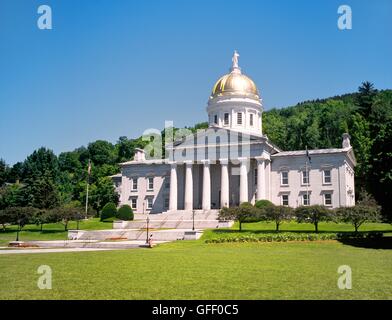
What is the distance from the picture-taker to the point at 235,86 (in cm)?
6694

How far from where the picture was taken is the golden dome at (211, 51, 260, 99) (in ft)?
219

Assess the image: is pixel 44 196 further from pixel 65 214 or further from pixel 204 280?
pixel 204 280

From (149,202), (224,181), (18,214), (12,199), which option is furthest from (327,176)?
(12,199)

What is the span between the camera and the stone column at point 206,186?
6109cm

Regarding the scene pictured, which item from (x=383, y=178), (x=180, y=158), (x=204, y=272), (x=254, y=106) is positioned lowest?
(x=204, y=272)

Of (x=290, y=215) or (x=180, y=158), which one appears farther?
(x=180, y=158)

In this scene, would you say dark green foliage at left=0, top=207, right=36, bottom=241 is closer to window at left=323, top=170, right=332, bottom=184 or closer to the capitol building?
the capitol building

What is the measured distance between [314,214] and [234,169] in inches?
970

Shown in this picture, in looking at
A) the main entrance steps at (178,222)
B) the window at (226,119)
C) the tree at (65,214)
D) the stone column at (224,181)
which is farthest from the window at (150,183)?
the tree at (65,214)

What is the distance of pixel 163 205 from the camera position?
68500 millimetres

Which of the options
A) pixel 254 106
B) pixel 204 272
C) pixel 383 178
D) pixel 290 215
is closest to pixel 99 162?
pixel 254 106
